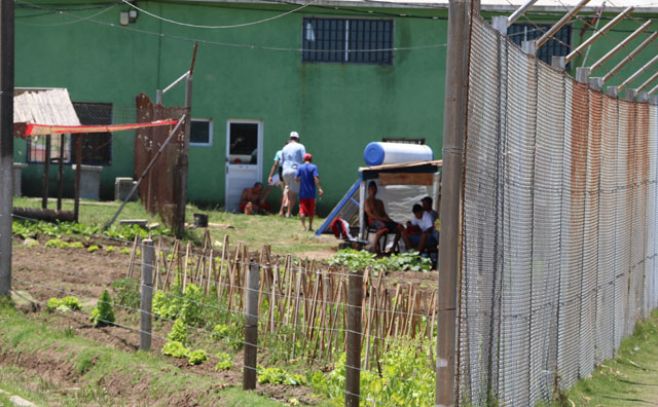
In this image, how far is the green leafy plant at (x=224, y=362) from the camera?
11.1 m

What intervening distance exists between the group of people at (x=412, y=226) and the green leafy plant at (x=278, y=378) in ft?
29.5

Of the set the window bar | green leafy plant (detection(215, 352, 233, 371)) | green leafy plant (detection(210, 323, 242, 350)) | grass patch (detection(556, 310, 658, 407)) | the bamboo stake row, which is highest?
the window bar

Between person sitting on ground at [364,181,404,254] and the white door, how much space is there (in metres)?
9.42

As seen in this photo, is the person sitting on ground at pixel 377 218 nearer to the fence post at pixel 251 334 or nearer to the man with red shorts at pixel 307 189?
the man with red shorts at pixel 307 189

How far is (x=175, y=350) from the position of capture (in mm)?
11688

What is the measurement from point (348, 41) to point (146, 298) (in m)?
18.8

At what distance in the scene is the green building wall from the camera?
29.3 m

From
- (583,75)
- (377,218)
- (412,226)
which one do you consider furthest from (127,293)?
(377,218)

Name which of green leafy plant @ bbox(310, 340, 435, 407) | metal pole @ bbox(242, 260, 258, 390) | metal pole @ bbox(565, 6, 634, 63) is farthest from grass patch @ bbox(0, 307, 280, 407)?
metal pole @ bbox(565, 6, 634, 63)

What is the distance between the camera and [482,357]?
342 inches

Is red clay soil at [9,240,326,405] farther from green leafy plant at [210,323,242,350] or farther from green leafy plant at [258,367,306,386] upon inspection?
green leafy plant at [210,323,242,350]

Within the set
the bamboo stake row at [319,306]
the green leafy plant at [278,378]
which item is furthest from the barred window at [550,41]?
the green leafy plant at [278,378]

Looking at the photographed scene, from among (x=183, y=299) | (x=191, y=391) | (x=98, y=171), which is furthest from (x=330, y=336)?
(x=98, y=171)

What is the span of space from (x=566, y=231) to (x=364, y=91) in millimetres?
18806
